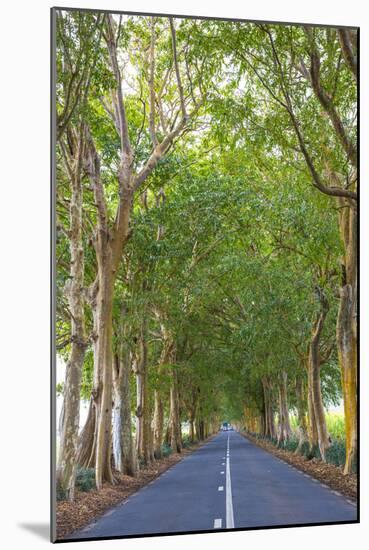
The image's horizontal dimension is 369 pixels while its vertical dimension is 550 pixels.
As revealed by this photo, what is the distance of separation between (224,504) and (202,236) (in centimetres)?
440

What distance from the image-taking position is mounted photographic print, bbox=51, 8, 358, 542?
831cm

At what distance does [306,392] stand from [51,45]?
714cm

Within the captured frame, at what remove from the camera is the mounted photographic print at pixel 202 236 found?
8312 millimetres

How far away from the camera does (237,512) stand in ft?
27.3

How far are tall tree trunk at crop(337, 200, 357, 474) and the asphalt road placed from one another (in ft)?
2.31

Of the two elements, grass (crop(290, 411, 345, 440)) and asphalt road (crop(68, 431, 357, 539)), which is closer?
asphalt road (crop(68, 431, 357, 539))

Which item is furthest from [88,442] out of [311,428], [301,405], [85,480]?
[301,405]

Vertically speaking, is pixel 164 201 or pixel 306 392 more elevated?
pixel 164 201

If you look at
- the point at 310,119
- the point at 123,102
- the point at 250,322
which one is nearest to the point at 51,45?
the point at 123,102

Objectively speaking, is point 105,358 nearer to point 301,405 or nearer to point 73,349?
point 73,349

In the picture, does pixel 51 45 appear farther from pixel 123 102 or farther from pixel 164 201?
pixel 164 201

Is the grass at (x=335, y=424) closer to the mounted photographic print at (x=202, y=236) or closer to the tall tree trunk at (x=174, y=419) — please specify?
the mounted photographic print at (x=202, y=236)

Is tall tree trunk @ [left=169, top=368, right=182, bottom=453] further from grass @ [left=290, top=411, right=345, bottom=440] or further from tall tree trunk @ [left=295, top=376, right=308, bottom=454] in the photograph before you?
grass @ [left=290, top=411, right=345, bottom=440]

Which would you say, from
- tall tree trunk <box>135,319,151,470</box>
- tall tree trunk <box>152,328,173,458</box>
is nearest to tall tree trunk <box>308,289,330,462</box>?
tall tree trunk <box>152,328,173,458</box>
